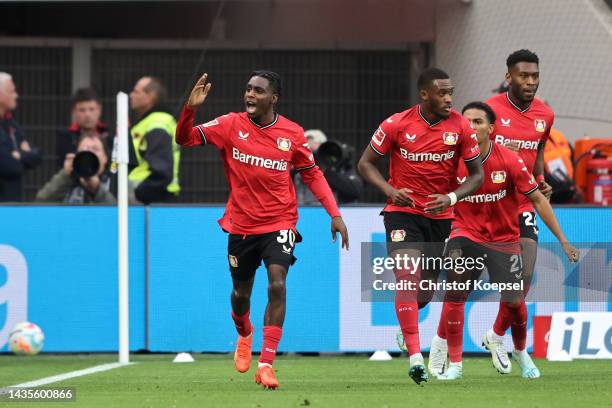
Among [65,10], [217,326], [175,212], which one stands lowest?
[217,326]

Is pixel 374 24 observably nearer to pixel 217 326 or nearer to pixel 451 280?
pixel 217 326

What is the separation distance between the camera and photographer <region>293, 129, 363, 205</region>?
14539 mm

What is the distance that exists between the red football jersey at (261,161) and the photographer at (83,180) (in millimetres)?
4360

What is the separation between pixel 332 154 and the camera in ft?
47.8

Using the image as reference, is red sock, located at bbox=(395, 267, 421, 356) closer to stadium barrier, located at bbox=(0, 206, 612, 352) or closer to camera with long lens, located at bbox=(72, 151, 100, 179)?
stadium barrier, located at bbox=(0, 206, 612, 352)

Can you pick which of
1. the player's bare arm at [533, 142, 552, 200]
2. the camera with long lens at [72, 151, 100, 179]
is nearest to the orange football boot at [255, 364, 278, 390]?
the player's bare arm at [533, 142, 552, 200]

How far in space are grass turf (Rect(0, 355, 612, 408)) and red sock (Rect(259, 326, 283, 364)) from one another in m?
0.22

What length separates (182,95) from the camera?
18.1 metres

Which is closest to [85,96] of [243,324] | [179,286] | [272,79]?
[179,286]

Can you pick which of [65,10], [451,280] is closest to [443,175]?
[451,280]

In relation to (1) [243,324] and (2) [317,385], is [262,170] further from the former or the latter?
(2) [317,385]

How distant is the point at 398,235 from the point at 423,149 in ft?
2.15

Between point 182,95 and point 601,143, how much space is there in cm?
555

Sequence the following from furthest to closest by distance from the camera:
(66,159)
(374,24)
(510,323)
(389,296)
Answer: (374,24) → (66,159) → (389,296) → (510,323)
